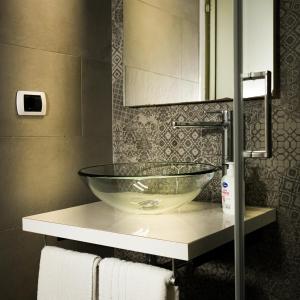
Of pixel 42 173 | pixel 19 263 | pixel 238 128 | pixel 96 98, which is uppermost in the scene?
pixel 96 98

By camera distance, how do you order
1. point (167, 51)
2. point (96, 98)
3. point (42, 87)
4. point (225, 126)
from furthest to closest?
1. point (96, 98)
2. point (167, 51)
3. point (42, 87)
4. point (225, 126)

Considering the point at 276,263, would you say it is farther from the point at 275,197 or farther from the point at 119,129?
the point at 119,129

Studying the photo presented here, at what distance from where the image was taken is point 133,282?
1.22 m

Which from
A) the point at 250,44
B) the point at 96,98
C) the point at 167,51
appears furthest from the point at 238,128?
the point at 96,98

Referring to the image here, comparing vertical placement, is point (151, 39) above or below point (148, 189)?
above

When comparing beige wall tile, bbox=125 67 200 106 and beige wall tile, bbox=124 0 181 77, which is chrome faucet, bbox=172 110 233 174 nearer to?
beige wall tile, bbox=125 67 200 106

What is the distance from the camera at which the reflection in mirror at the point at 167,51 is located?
5.27 feet

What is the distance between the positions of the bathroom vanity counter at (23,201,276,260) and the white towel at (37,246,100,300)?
0.07 m

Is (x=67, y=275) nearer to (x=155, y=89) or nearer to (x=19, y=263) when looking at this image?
(x=19, y=263)

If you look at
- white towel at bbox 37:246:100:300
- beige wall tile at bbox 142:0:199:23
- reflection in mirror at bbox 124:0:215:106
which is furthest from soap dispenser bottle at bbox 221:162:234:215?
beige wall tile at bbox 142:0:199:23

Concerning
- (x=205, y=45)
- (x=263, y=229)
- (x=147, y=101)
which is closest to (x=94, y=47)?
(x=147, y=101)

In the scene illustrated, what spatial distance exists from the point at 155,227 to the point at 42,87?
2.38 feet

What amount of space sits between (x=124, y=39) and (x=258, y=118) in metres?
0.96

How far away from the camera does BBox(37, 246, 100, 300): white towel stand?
1.31 metres
